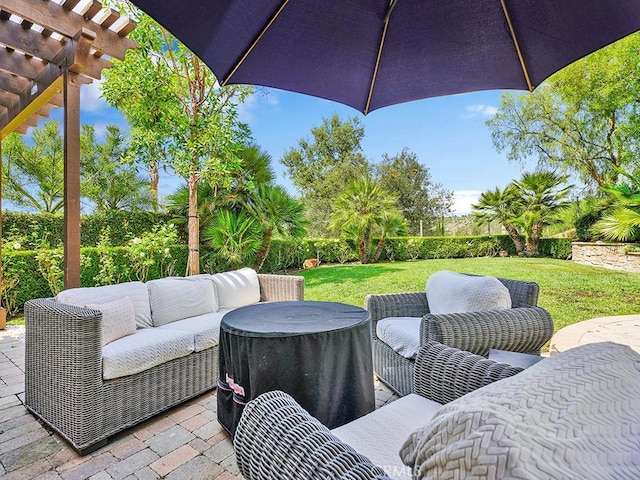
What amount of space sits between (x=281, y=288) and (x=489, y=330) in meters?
2.10

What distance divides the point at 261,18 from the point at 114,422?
237 centimetres

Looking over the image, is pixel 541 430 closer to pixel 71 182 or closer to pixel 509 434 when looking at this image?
pixel 509 434

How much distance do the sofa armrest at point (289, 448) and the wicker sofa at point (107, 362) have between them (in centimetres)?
142

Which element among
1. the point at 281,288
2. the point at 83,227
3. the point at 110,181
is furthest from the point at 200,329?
the point at 110,181

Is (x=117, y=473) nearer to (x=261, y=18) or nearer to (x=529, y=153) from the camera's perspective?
(x=261, y=18)

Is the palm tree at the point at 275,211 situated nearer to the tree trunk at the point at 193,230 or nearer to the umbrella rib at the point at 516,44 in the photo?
the tree trunk at the point at 193,230

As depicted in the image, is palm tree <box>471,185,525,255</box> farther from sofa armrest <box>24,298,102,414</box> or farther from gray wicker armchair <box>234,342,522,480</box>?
sofa armrest <box>24,298,102,414</box>

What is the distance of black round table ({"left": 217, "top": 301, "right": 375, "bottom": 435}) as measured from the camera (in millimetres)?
1777

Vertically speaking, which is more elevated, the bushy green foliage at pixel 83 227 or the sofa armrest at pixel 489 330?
the bushy green foliage at pixel 83 227

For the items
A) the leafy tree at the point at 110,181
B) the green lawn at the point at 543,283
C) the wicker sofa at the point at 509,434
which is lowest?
the green lawn at the point at 543,283

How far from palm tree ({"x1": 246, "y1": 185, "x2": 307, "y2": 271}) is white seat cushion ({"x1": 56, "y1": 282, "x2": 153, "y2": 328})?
3697mm

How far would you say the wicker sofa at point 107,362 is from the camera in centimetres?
192

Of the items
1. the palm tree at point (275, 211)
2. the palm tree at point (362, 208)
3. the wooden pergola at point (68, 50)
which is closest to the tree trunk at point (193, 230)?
the palm tree at point (275, 211)

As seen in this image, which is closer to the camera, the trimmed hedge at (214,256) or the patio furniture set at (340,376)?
the patio furniture set at (340,376)
